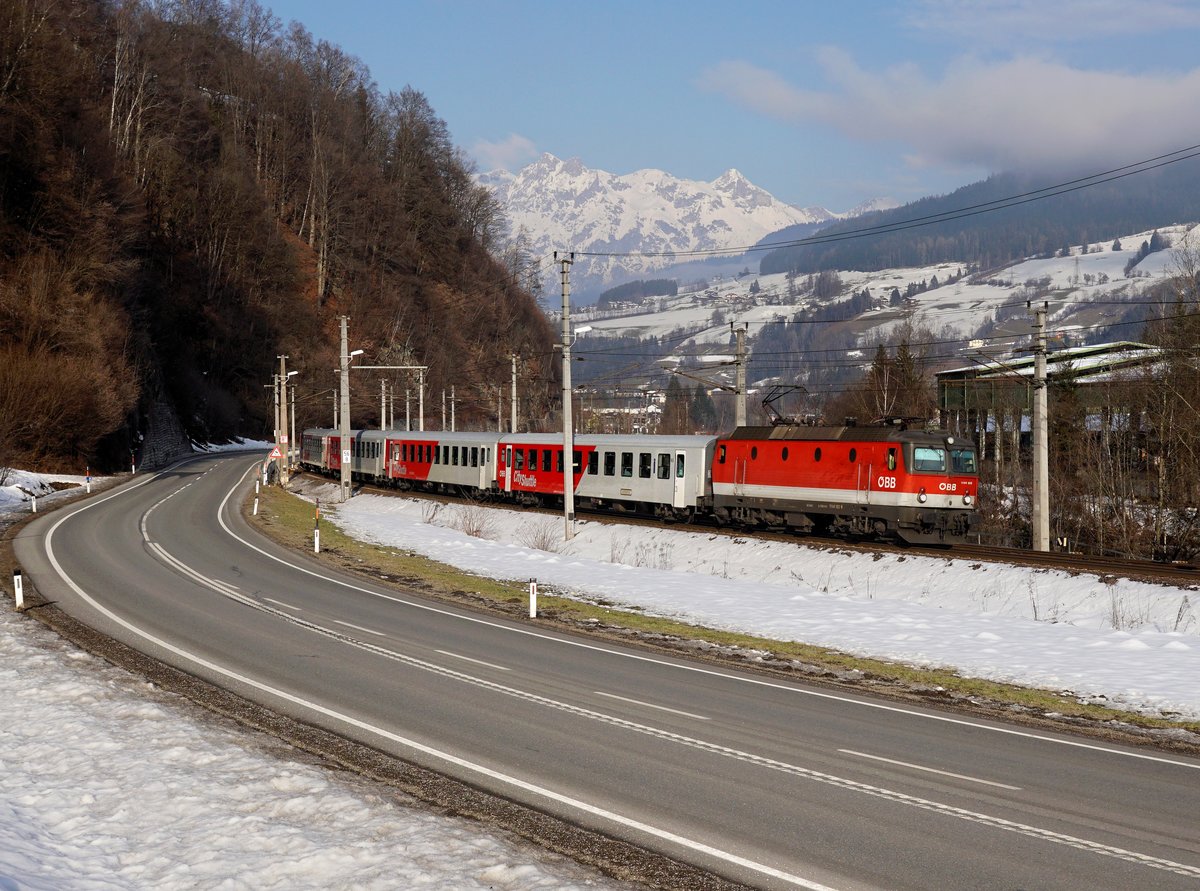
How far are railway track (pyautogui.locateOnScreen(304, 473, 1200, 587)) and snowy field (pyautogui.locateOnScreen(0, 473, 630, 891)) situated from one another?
722 inches

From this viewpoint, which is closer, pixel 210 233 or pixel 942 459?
pixel 942 459

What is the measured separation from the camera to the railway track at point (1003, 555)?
23547mm

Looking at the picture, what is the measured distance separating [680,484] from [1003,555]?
13102mm

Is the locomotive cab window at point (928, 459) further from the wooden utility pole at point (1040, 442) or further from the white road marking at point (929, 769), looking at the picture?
the white road marking at point (929, 769)

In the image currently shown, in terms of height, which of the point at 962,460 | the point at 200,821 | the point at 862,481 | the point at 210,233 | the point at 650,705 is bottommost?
the point at 650,705

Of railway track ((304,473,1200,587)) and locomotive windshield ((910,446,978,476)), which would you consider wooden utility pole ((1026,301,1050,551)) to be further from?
locomotive windshield ((910,446,978,476))

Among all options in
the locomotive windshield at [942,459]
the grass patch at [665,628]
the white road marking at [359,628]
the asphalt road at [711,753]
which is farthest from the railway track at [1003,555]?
the white road marking at [359,628]

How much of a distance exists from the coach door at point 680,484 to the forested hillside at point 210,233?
91.9ft

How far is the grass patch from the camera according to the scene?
1439cm

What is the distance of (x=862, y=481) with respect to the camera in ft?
104

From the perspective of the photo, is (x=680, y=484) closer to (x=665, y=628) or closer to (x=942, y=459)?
(x=942, y=459)

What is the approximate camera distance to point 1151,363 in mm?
45219

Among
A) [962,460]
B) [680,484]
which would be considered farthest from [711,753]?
[680,484]

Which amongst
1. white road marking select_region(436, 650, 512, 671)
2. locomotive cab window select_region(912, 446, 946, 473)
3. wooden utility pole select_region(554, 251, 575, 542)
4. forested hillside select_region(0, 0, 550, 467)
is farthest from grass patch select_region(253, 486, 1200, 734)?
forested hillside select_region(0, 0, 550, 467)
